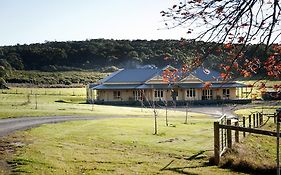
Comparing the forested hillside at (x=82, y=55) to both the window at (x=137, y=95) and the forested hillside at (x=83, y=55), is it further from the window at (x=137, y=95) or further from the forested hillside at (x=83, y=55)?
the window at (x=137, y=95)

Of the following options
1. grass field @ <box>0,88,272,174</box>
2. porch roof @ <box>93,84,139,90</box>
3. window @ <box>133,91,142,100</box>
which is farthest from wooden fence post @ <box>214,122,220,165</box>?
window @ <box>133,91,142,100</box>

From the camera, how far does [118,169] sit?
12.6m

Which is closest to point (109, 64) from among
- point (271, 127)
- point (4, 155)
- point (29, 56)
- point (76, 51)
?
point (76, 51)

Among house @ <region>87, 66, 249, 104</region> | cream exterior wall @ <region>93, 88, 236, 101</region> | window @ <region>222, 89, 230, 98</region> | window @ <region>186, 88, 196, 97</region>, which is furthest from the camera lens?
window @ <region>186, 88, 196, 97</region>

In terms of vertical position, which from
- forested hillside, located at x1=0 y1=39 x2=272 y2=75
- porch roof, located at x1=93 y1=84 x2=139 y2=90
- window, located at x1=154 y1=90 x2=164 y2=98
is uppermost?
forested hillside, located at x1=0 y1=39 x2=272 y2=75

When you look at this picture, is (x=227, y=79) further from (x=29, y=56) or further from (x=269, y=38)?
(x=29, y=56)

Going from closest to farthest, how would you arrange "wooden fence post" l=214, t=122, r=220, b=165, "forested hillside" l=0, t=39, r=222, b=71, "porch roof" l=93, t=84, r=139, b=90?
"wooden fence post" l=214, t=122, r=220, b=165 < "porch roof" l=93, t=84, r=139, b=90 < "forested hillside" l=0, t=39, r=222, b=71

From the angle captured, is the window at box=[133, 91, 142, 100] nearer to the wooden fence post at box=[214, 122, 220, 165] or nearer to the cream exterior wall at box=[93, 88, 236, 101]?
the cream exterior wall at box=[93, 88, 236, 101]

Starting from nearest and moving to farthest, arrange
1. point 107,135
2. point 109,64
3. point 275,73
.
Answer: point 275,73
point 107,135
point 109,64

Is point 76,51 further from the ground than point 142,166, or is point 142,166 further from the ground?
point 76,51

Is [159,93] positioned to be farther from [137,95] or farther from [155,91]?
[137,95]

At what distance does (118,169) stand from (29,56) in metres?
151

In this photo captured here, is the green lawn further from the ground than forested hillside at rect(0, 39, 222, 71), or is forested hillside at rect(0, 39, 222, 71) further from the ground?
forested hillside at rect(0, 39, 222, 71)

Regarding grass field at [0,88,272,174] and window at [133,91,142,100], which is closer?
grass field at [0,88,272,174]
